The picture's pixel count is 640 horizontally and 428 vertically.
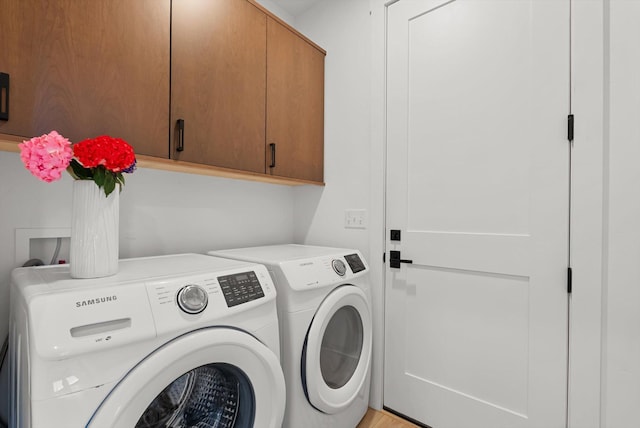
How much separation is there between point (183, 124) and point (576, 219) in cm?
160

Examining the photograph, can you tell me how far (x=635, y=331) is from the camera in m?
1.14

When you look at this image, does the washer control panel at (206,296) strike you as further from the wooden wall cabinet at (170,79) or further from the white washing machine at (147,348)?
the wooden wall cabinet at (170,79)

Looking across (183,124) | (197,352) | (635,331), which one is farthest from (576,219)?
(183,124)

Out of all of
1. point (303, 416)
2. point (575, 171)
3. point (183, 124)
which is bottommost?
point (303, 416)

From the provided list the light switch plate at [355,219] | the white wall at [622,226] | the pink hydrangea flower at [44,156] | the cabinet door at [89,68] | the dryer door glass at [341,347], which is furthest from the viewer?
the light switch plate at [355,219]

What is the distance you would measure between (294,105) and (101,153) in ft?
3.77

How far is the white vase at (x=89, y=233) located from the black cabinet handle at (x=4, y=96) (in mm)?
240

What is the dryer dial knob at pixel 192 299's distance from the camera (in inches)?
34.8

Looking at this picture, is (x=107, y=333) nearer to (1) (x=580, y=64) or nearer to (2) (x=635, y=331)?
(2) (x=635, y=331)

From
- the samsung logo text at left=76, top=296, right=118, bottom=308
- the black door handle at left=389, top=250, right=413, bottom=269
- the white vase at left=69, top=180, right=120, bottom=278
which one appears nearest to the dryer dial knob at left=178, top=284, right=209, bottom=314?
the samsung logo text at left=76, top=296, right=118, bottom=308

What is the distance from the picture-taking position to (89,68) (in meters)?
1.04

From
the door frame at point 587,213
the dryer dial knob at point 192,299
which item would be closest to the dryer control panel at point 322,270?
the dryer dial knob at point 192,299

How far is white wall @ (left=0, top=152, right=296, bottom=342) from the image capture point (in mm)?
1154

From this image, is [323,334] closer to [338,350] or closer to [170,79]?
[338,350]
